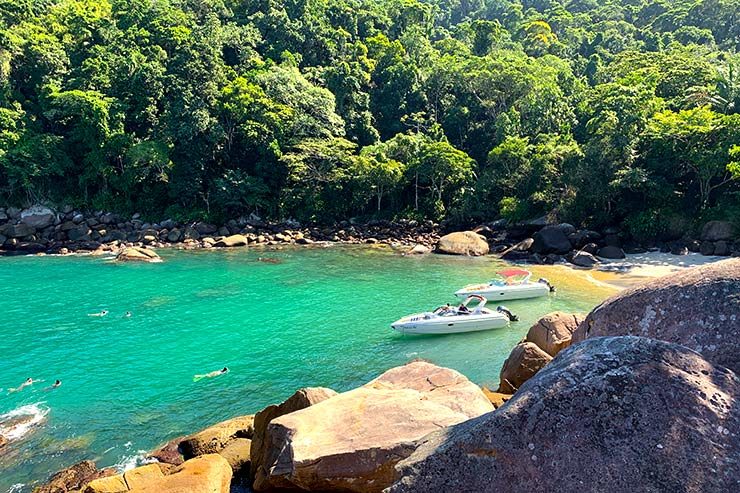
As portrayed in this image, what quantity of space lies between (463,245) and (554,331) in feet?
76.7

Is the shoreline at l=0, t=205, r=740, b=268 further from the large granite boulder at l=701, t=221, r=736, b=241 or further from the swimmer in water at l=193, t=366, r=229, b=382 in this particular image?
the swimmer in water at l=193, t=366, r=229, b=382

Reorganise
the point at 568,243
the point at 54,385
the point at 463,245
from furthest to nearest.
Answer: the point at 463,245 < the point at 568,243 < the point at 54,385

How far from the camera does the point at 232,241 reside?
1784 inches

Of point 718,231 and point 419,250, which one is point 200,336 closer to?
point 419,250

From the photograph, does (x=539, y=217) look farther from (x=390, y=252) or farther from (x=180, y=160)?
(x=180, y=160)

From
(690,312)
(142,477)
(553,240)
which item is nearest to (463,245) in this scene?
(553,240)

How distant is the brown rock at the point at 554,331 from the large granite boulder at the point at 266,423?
317 inches

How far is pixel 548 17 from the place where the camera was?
107188 millimetres

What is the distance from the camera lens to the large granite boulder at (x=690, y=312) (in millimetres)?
4879

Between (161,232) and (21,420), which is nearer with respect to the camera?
(21,420)

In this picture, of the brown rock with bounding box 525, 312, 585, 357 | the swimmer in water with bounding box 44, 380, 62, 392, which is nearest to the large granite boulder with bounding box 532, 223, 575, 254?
the brown rock with bounding box 525, 312, 585, 357

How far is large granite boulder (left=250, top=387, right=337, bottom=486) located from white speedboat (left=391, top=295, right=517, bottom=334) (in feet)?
35.5

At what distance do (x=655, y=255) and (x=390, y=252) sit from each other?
18784 millimetres

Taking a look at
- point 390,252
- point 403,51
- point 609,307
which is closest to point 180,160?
point 390,252
